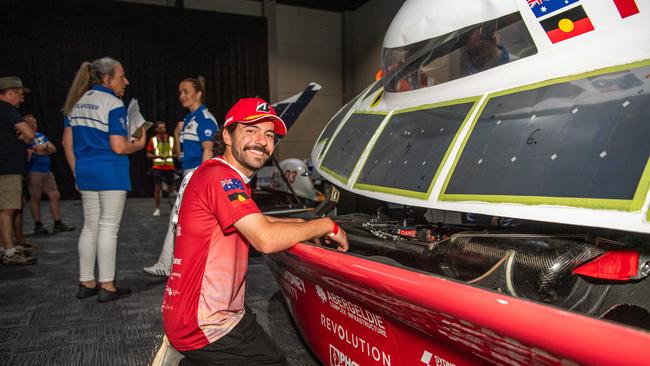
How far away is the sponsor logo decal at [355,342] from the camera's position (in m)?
1.60

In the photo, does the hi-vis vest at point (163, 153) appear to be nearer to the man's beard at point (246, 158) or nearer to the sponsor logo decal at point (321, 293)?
the sponsor logo decal at point (321, 293)

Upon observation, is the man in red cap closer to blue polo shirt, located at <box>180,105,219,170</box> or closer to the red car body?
the red car body

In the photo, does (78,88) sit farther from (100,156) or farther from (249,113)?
(249,113)

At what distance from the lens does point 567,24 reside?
1562 millimetres

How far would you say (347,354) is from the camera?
1.82m

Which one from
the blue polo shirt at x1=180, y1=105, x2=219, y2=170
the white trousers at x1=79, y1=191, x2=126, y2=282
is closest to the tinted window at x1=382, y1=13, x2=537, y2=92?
the blue polo shirt at x1=180, y1=105, x2=219, y2=170

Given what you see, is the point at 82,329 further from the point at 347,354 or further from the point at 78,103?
the point at 347,354

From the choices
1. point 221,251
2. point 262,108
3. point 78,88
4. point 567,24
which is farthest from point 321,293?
point 78,88

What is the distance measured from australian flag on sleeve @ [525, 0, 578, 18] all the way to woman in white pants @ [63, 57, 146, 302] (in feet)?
8.27

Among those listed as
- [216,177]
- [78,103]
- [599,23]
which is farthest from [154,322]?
[599,23]

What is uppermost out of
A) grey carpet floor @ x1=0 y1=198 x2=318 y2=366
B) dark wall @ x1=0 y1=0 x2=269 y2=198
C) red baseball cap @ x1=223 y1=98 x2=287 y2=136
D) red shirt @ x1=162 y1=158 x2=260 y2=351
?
dark wall @ x1=0 y1=0 x2=269 y2=198

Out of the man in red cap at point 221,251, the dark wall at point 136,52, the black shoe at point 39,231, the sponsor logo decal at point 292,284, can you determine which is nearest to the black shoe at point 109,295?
the sponsor logo decal at point 292,284

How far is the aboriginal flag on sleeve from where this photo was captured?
1.51 m

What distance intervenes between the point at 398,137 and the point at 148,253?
11.8 feet
